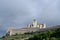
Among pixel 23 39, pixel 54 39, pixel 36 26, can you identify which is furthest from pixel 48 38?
pixel 36 26

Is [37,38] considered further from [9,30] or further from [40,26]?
[40,26]

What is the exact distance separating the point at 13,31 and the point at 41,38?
160 ft

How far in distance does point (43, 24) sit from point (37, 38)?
57.6 metres

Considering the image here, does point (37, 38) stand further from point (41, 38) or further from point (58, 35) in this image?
point (58, 35)

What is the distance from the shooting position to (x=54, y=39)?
40.9 metres

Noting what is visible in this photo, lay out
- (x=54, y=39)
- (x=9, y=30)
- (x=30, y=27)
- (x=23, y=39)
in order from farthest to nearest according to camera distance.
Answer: (x=30, y=27) < (x=9, y=30) < (x=23, y=39) < (x=54, y=39)

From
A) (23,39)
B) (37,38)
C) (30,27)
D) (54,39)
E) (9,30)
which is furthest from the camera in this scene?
(30,27)

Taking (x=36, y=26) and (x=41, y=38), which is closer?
(x=41, y=38)

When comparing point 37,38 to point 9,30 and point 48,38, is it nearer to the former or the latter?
point 48,38

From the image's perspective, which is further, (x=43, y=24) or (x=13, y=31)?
(x=43, y=24)

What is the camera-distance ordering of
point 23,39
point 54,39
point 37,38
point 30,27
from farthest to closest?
point 30,27 < point 23,39 < point 37,38 < point 54,39

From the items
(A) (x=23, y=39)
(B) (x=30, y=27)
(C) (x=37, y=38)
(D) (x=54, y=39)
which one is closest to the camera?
(D) (x=54, y=39)

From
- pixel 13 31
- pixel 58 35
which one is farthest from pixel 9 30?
pixel 58 35

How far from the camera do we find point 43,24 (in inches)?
4013
